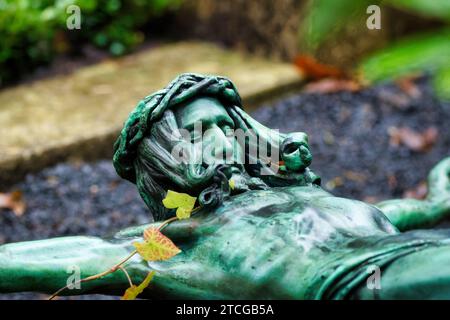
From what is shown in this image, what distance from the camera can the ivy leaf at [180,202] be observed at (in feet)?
6.30

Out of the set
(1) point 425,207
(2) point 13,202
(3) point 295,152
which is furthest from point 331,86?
(3) point 295,152

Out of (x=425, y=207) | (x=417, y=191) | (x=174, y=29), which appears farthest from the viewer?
(x=174, y=29)

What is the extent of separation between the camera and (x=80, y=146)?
15.6 feet

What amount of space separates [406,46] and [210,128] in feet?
4.92

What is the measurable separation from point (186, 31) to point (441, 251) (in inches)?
216

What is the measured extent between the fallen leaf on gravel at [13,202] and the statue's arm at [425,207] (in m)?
2.44

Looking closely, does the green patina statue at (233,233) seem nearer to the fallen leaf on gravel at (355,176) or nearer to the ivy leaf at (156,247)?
the ivy leaf at (156,247)

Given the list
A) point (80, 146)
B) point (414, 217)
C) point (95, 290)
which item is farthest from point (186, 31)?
point (95, 290)

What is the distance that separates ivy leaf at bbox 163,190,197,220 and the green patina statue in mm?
22

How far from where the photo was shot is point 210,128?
6.82ft

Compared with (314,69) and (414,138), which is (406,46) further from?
(314,69)

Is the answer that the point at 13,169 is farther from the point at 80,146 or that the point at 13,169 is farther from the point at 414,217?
the point at 414,217

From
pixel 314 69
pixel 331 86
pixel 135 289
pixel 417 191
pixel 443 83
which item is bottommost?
pixel 417 191

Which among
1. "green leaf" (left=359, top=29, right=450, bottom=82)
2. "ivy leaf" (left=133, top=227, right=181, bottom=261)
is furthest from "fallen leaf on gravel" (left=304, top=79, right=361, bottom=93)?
"green leaf" (left=359, top=29, right=450, bottom=82)
